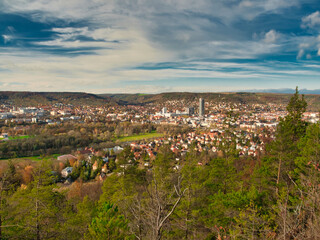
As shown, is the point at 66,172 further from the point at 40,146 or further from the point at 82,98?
the point at 82,98

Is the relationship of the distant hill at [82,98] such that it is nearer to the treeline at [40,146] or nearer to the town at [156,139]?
the town at [156,139]

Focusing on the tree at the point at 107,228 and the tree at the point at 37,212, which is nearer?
the tree at the point at 107,228

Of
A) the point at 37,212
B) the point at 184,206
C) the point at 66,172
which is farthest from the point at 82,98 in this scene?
the point at 184,206

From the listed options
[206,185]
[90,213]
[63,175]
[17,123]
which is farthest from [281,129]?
[17,123]

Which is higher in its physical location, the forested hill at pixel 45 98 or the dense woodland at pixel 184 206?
the forested hill at pixel 45 98

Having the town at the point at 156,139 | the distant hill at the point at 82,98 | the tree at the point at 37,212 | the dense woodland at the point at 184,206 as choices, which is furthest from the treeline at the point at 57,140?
the distant hill at the point at 82,98

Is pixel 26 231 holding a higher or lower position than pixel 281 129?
lower

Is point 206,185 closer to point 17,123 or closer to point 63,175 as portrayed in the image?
point 63,175
